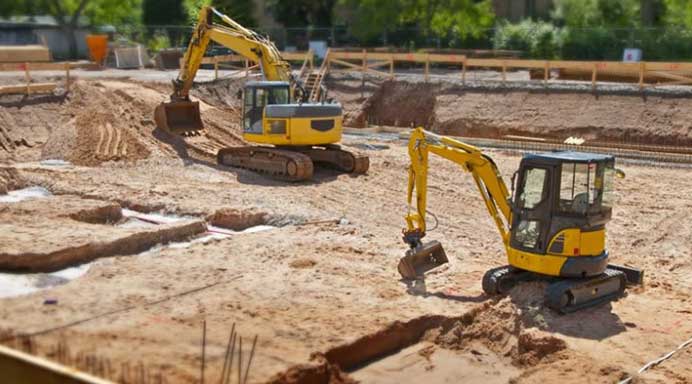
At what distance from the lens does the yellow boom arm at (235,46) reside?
25000mm

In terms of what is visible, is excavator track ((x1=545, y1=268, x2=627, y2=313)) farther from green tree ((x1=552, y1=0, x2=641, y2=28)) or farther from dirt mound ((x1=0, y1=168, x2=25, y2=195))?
green tree ((x1=552, y1=0, x2=641, y2=28))

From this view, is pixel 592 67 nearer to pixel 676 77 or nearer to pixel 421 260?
pixel 676 77

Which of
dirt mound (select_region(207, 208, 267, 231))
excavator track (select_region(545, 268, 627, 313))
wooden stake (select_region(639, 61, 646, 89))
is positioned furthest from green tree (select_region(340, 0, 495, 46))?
excavator track (select_region(545, 268, 627, 313))

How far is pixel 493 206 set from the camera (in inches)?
564

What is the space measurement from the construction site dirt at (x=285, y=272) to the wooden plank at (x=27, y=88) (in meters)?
1.75

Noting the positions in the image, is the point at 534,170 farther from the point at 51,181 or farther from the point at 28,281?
the point at 51,181

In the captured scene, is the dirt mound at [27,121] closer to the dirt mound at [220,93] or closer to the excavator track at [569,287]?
the dirt mound at [220,93]

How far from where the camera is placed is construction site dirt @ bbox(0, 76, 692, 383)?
1168cm

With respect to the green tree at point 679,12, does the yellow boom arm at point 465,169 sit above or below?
below

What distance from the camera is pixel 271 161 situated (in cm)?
2330

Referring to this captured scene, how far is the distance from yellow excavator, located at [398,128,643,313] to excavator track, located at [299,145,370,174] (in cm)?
926

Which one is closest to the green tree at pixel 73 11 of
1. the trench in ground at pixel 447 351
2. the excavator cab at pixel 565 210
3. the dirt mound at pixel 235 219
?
the dirt mound at pixel 235 219

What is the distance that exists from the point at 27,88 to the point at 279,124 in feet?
32.7

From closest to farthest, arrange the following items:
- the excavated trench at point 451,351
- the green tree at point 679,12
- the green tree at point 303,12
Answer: the excavated trench at point 451,351 < the green tree at point 679,12 < the green tree at point 303,12
